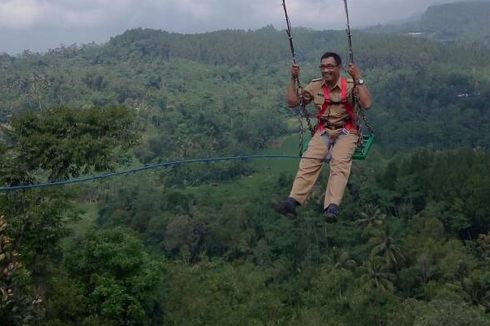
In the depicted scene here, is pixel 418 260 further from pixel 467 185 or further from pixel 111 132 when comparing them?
pixel 111 132

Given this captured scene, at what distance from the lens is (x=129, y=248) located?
19.1m

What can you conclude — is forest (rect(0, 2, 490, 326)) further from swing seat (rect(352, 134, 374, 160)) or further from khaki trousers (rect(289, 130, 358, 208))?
swing seat (rect(352, 134, 374, 160))

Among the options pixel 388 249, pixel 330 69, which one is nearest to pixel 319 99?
pixel 330 69

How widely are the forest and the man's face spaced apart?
269 cm

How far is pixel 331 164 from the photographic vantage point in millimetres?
6754

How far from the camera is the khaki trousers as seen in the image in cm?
653

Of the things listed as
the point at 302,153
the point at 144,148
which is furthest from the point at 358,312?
the point at 144,148

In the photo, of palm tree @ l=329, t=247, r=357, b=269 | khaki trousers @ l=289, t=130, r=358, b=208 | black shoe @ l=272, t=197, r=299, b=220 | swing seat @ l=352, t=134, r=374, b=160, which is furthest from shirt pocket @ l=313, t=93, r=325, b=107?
palm tree @ l=329, t=247, r=357, b=269

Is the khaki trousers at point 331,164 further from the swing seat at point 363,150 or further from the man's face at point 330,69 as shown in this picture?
the man's face at point 330,69

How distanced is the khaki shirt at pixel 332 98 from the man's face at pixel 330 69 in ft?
0.45

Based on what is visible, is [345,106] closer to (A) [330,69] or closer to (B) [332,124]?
(B) [332,124]

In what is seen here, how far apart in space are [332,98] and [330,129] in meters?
0.35

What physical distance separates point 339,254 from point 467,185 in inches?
438

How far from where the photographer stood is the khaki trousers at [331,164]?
6527mm
